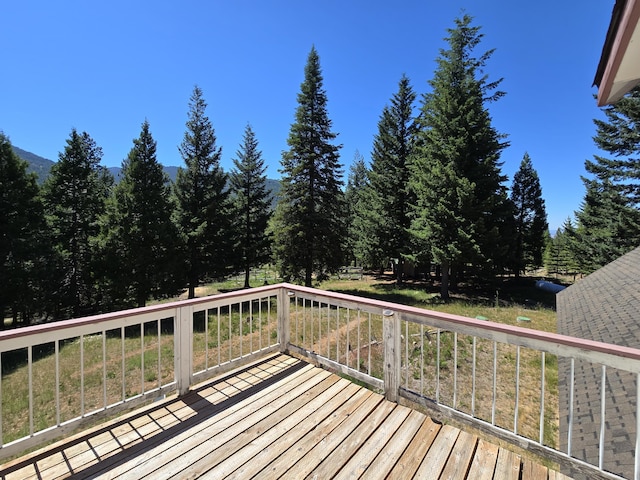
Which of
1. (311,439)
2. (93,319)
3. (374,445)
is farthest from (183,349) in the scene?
(374,445)

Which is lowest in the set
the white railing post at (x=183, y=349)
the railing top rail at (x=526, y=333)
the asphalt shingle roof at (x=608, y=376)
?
the asphalt shingle roof at (x=608, y=376)

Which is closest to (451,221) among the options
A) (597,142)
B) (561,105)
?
(561,105)

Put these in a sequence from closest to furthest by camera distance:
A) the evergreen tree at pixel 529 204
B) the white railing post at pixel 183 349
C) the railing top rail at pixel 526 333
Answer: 1. the railing top rail at pixel 526 333
2. the white railing post at pixel 183 349
3. the evergreen tree at pixel 529 204

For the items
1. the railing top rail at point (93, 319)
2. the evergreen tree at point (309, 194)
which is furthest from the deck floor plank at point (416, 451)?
the evergreen tree at point (309, 194)

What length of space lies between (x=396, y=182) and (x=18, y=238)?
65.7 feet

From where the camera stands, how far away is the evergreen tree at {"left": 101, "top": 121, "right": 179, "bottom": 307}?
13852 millimetres

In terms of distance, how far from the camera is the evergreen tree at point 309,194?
52.0ft

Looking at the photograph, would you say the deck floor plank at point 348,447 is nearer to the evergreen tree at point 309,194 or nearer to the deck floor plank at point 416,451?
the deck floor plank at point 416,451

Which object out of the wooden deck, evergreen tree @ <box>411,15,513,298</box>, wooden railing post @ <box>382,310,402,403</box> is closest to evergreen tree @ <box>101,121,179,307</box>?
the wooden deck

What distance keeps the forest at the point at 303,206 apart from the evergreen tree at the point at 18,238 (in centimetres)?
5

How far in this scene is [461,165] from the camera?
15.1m

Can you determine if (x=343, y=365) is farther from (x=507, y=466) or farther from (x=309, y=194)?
(x=309, y=194)

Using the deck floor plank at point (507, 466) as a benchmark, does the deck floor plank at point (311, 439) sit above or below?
below

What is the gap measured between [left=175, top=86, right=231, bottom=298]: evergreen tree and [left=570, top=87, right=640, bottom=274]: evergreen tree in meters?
22.2
